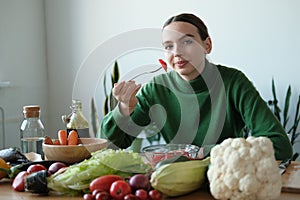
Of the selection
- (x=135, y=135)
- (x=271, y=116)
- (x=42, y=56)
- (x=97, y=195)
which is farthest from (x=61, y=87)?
(x=97, y=195)

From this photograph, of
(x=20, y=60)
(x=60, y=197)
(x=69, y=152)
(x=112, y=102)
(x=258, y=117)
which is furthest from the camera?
(x=20, y=60)

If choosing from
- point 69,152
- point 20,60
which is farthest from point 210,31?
point 69,152

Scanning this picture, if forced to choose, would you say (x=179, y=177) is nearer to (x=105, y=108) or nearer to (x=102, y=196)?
(x=102, y=196)

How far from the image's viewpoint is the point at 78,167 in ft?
3.57

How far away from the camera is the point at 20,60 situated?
135 inches

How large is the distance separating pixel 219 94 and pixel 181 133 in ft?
0.74

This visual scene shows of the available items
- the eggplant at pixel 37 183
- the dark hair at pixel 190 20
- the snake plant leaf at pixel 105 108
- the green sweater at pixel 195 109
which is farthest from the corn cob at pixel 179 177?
the snake plant leaf at pixel 105 108

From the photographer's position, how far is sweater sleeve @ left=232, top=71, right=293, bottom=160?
144 cm

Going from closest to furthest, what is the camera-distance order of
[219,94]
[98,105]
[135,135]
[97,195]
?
[97,195] < [219,94] < [135,135] < [98,105]

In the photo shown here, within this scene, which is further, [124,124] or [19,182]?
[124,124]

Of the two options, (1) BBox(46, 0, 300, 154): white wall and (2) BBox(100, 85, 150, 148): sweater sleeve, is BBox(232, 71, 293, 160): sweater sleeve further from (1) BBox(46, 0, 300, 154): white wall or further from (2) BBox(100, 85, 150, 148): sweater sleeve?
(1) BBox(46, 0, 300, 154): white wall

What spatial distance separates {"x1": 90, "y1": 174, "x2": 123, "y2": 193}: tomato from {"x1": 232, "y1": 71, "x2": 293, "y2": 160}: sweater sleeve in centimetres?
64

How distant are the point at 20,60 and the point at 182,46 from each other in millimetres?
2186

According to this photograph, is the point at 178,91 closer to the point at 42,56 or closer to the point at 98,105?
the point at 98,105
